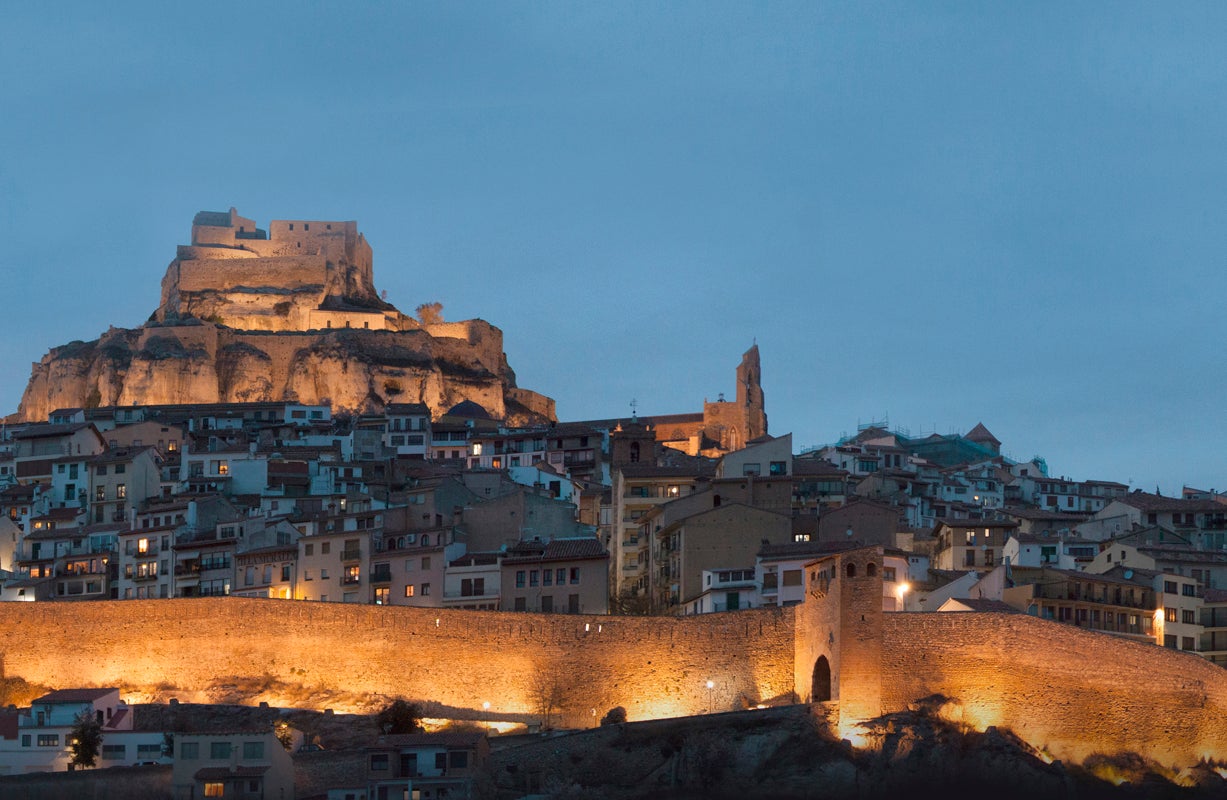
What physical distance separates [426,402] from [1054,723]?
221ft

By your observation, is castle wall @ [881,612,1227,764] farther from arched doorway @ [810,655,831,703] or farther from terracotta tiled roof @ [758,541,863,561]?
terracotta tiled roof @ [758,541,863,561]

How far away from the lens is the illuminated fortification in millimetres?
53219

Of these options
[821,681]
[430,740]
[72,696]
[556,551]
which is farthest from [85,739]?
[821,681]

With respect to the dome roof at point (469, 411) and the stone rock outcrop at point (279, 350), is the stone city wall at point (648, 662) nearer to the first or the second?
the dome roof at point (469, 411)

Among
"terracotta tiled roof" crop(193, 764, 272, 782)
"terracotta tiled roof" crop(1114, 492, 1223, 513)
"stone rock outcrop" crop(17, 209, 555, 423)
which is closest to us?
"terracotta tiled roof" crop(193, 764, 272, 782)

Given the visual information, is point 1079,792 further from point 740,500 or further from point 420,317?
point 420,317

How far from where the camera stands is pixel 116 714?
55.2 m

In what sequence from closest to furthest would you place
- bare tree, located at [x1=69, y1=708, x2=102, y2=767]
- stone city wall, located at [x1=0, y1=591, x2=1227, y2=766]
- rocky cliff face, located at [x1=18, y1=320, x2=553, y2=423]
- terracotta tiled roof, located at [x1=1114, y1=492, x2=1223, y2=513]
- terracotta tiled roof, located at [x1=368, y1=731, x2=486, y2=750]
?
terracotta tiled roof, located at [x1=368, y1=731, x2=486, y2=750], bare tree, located at [x1=69, y1=708, x2=102, y2=767], stone city wall, located at [x1=0, y1=591, x2=1227, y2=766], terracotta tiled roof, located at [x1=1114, y1=492, x2=1223, y2=513], rocky cliff face, located at [x1=18, y1=320, x2=553, y2=423]

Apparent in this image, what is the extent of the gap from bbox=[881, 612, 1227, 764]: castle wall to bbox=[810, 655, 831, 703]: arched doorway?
5.35 ft

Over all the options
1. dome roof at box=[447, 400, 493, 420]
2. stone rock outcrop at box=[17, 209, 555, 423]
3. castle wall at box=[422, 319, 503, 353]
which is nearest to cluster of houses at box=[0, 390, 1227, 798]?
dome roof at box=[447, 400, 493, 420]

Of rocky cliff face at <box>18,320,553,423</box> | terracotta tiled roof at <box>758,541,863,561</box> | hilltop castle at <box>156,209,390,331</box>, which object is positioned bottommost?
terracotta tiled roof at <box>758,541,863,561</box>

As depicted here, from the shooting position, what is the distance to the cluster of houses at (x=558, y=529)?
63344 millimetres

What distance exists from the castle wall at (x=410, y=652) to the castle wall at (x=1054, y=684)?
400cm

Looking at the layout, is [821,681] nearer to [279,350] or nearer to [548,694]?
[548,694]
